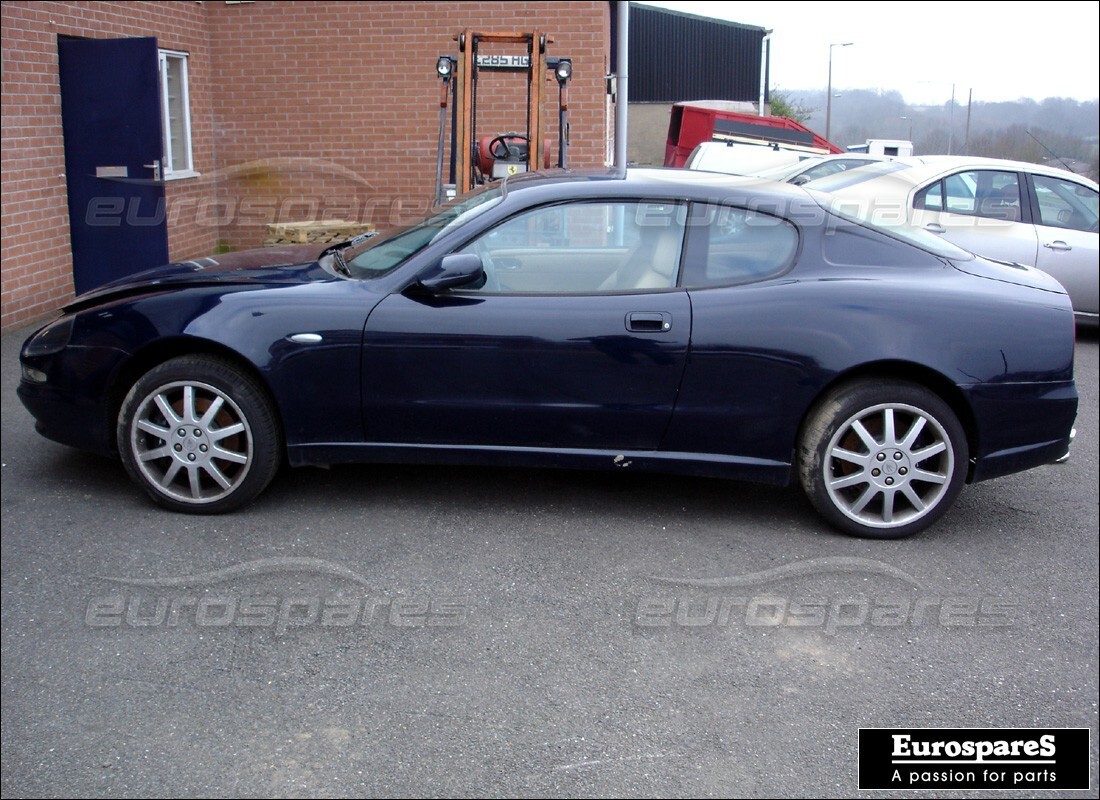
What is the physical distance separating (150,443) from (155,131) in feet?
20.0

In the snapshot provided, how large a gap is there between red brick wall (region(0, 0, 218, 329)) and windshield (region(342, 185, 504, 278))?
15.9 feet

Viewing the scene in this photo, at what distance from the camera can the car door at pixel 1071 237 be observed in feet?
27.5

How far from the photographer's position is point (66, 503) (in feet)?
15.9

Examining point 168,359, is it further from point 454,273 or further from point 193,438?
point 454,273

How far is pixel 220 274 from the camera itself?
16.1ft

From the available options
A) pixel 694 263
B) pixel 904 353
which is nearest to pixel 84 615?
pixel 694 263

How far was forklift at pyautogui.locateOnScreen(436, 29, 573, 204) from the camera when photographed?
9.91m

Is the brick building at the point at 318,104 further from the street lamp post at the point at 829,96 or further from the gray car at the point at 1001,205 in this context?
the street lamp post at the point at 829,96

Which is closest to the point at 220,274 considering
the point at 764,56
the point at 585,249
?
the point at 585,249

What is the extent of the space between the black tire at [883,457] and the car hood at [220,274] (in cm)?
227

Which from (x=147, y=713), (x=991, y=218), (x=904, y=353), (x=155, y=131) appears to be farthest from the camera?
(x=155, y=131)

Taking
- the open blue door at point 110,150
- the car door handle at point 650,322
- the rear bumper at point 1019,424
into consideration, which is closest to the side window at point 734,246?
the car door handle at point 650,322

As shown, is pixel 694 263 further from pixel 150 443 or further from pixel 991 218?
pixel 991 218

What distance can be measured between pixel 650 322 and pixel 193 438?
2.01 metres
